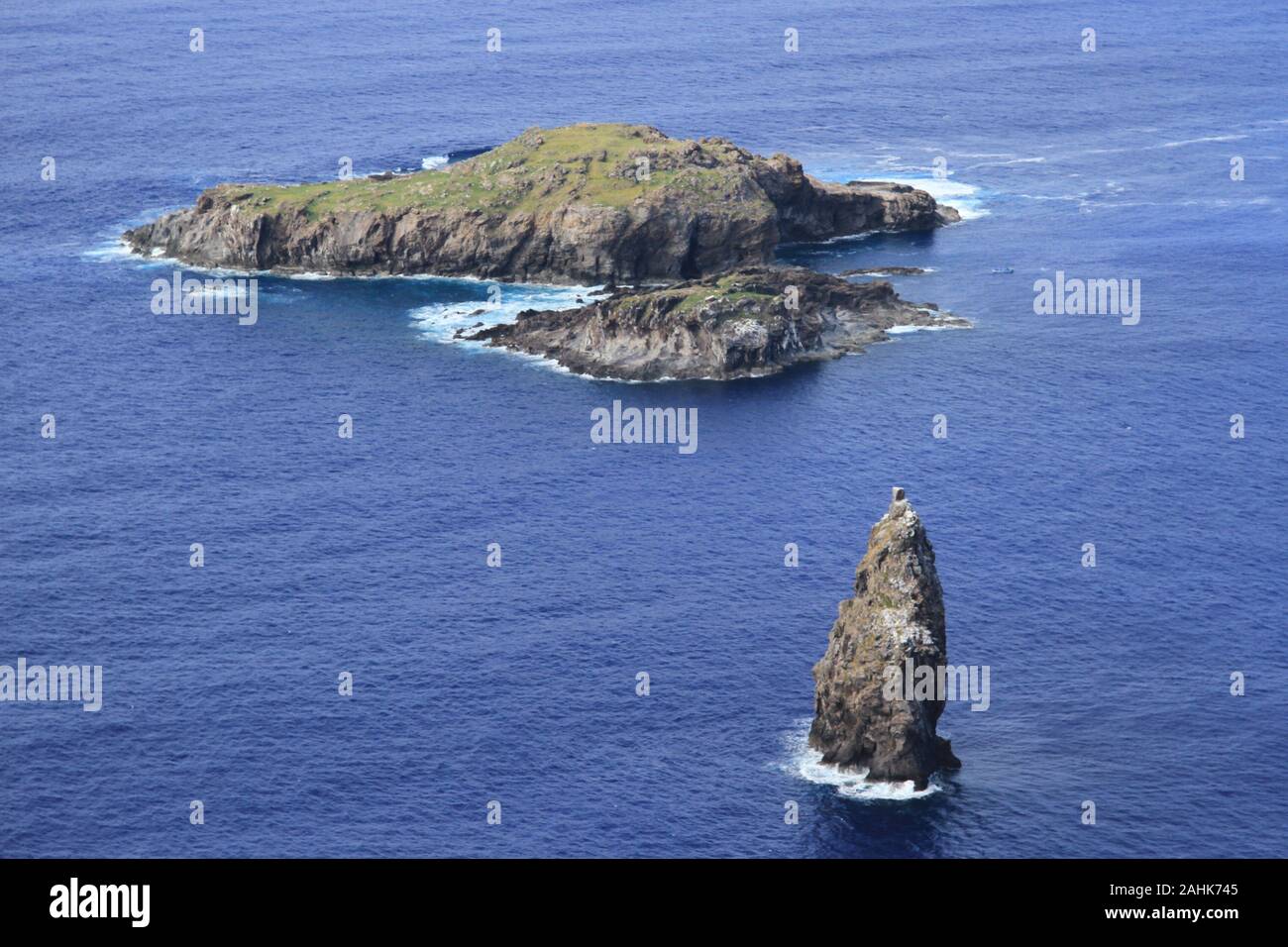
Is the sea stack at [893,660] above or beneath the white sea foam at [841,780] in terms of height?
above

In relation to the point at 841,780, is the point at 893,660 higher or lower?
higher

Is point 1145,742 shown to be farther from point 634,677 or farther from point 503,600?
point 503,600

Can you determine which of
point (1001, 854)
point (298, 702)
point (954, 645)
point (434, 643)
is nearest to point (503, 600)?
point (434, 643)

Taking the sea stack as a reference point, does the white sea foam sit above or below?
below

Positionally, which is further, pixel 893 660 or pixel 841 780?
pixel 841 780

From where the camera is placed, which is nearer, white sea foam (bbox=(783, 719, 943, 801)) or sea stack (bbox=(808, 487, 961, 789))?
white sea foam (bbox=(783, 719, 943, 801))

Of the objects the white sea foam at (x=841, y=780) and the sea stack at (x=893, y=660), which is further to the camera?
the sea stack at (x=893, y=660)
